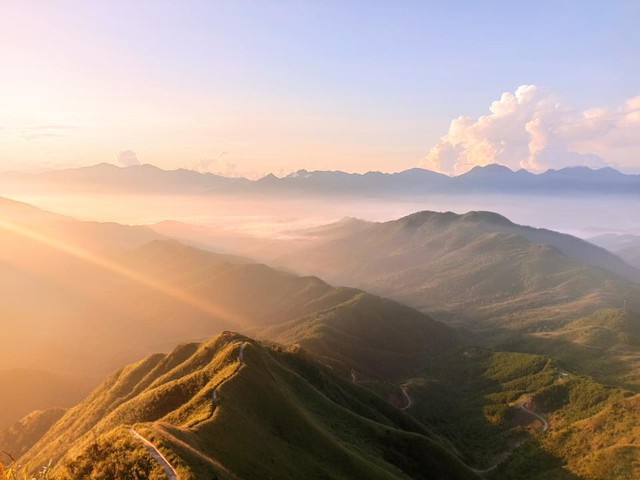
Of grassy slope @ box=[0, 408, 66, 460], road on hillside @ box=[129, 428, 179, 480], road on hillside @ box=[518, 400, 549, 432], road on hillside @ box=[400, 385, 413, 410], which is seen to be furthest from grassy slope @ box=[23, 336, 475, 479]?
road on hillside @ box=[400, 385, 413, 410]

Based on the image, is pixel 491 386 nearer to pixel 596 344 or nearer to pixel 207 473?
pixel 596 344

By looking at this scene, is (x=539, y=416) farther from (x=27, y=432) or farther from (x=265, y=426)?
(x=27, y=432)

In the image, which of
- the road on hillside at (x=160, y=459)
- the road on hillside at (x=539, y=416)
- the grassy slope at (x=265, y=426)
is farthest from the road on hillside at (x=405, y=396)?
the road on hillside at (x=160, y=459)

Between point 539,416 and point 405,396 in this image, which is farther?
point 405,396

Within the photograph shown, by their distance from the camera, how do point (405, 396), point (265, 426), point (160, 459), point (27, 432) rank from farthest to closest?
point (405, 396), point (27, 432), point (265, 426), point (160, 459)

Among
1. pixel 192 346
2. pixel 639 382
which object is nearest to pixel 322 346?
pixel 192 346


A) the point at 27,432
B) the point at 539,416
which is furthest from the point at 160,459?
the point at 27,432
